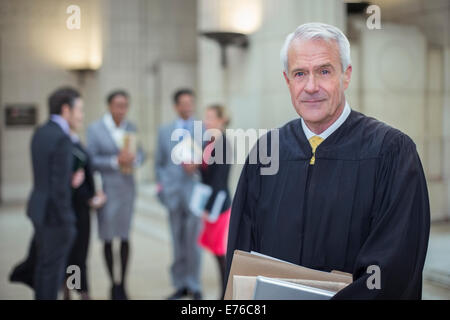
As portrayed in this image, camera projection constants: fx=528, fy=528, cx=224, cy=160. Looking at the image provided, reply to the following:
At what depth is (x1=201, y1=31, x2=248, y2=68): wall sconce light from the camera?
6.92m

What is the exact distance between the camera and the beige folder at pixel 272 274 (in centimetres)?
172

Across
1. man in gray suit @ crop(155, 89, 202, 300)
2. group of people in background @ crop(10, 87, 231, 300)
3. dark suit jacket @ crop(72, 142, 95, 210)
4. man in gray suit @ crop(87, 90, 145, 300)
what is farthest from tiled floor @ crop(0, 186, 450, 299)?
dark suit jacket @ crop(72, 142, 95, 210)

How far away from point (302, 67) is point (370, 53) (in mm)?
4890

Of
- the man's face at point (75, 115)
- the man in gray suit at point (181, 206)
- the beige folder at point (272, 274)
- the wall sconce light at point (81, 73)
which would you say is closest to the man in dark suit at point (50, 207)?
the man's face at point (75, 115)

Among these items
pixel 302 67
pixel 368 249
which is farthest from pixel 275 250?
pixel 302 67

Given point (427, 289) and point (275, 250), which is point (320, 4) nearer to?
point (427, 289)

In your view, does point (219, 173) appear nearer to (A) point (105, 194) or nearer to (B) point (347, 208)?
(A) point (105, 194)

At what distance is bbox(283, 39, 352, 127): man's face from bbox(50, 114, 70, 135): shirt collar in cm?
253

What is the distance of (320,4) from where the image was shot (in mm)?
6113

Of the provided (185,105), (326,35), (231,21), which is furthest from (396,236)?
(231,21)

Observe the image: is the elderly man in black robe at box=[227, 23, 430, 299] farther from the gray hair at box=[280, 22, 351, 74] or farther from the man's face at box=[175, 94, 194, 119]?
the man's face at box=[175, 94, 194, 119]

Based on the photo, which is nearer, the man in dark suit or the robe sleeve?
the robe sleeve

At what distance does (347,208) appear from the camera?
1.89 m

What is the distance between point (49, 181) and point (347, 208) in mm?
2639
